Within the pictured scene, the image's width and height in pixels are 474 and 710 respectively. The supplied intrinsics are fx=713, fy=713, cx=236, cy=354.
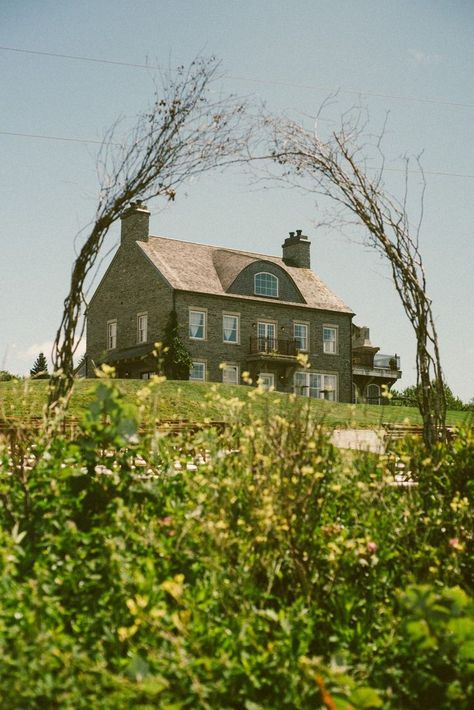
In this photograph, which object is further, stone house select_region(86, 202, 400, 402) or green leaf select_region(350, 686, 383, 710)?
stone house select_region(86, 202, 400, 402)

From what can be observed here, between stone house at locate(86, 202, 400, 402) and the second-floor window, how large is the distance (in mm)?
45

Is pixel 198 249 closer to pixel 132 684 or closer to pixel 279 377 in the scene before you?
pixel 279 377

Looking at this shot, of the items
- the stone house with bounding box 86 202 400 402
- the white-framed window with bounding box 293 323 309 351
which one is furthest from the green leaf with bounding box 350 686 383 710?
the white-framed window with bounding box 293 323 309 351

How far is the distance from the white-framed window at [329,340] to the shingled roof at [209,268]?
1.04 metres

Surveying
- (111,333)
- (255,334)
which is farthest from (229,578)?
(111,333)

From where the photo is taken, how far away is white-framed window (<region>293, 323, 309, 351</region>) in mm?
35625

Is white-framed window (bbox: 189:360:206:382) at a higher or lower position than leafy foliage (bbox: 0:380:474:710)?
higher

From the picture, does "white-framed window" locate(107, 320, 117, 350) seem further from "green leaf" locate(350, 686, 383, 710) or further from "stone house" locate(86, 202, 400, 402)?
"green leaf" locate(350, 686, 383, 710)

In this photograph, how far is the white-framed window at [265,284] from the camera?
34500 mm

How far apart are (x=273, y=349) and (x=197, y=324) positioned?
4290 mm

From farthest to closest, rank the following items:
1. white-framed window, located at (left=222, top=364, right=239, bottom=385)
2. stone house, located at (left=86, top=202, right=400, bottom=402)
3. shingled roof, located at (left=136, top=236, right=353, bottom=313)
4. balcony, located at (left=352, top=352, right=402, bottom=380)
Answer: balcony, located at (left=352, top=352, right=402, bottom=380), white-framed window, located at (left=222, top=364, right=239, bottom=385), shingled roof, located at (left=136, top=236, right=353, bottom=313), stone house, located at (left=86, top=202, right=400, bottom=402)

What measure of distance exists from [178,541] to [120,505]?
401 mm

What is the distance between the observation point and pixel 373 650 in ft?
A: 11.3

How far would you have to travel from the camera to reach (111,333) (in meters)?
35.4
